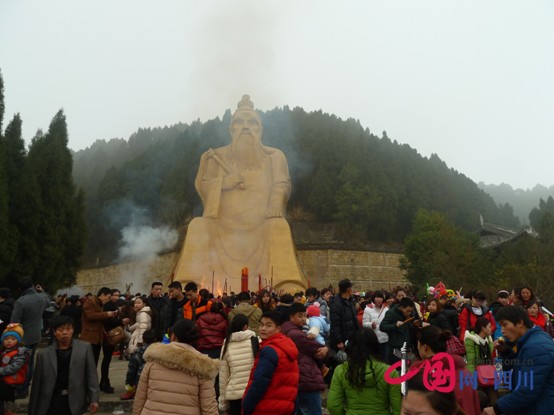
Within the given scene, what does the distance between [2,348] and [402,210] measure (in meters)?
37.7

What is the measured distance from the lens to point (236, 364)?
3.99 metres

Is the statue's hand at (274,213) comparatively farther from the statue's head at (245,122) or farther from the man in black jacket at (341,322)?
the man in black jacket at (341,322)

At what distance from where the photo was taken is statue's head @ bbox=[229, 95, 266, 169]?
16.7 metres

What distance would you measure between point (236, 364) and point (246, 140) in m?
13.3

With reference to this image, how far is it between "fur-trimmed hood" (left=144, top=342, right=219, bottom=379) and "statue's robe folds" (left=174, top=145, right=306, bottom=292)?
37.3 ft

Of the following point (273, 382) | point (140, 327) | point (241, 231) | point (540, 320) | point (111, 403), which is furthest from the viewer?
point (241, 231)

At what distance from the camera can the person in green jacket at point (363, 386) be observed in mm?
3035

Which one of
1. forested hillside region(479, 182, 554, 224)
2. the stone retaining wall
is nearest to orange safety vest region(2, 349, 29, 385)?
the stone retaining wall

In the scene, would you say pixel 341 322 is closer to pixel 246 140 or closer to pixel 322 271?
pixel 246 140

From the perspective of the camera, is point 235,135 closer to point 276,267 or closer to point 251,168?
point 251,168

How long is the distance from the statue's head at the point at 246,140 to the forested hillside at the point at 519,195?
76.7 metres

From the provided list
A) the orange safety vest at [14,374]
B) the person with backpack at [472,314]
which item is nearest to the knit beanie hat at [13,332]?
the orange safety vest at [14,374]

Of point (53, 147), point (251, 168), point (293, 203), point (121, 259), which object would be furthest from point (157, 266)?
point (251, 168)

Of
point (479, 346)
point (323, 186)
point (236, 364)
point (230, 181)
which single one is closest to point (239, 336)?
point (236, 364)
